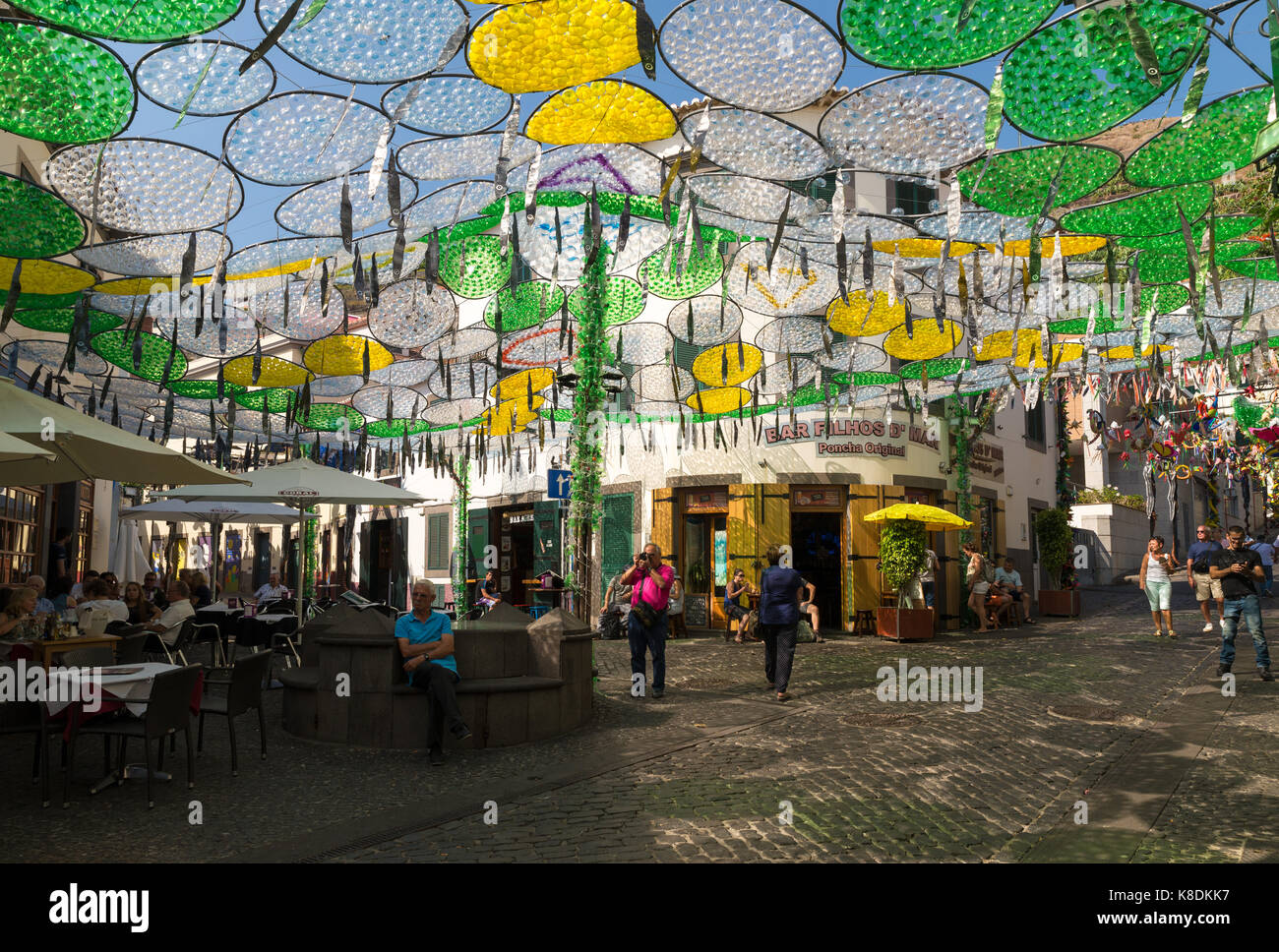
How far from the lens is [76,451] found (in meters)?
7.22

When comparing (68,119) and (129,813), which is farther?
(68,119)

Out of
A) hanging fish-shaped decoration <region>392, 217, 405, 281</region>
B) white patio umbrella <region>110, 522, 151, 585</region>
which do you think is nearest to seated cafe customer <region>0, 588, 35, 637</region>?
hanging fish-shaped decoration <region>392, 217, 405, 281</region>

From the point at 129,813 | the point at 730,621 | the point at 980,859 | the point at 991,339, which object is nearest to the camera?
the point at 980,859

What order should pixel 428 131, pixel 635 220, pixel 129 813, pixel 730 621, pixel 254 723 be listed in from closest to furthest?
pixel 129 813 < pixel 428 131 < pixel 254 723 < pixel 635 220 < pixel 730 621

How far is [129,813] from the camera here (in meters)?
5.39

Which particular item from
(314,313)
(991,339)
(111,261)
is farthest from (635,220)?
(991,339)

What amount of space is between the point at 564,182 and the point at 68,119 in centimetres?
418

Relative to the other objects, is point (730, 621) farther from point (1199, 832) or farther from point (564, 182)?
point (1199, 832)

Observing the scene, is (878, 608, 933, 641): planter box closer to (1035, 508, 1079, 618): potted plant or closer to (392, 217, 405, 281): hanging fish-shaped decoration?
(1035, 508, 1079, 618): potted plant

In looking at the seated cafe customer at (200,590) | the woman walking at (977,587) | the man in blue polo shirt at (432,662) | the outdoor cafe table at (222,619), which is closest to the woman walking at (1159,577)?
the woman walking at (977,587)

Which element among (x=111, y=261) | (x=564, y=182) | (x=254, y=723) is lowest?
(x=254, y=723)

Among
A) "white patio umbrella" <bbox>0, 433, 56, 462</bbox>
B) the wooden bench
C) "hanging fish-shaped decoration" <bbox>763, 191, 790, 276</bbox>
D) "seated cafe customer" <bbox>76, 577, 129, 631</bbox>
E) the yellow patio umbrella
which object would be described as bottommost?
the wooden bench

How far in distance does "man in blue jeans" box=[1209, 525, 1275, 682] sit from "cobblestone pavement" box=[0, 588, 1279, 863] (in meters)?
0.57

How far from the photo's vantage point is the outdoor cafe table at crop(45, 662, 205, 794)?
5586 millimetres
